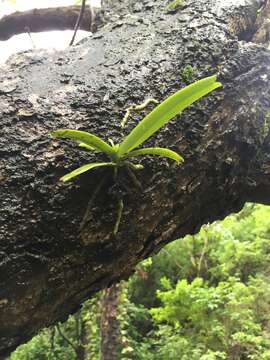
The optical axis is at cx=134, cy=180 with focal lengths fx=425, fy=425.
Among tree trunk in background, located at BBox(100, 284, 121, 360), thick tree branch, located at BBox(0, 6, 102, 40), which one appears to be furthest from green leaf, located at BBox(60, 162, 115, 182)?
tree trunk in background, located at BBox(100, 284, 121, 360)

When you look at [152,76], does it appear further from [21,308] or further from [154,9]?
[21,308]

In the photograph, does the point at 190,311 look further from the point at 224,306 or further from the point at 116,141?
the point at 116,141

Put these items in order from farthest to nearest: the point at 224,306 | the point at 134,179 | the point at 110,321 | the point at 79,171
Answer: the point at 224,306 → the point at 110,321 → the point at 134,179 → the point at 79,171

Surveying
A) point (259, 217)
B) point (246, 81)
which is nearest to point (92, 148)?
point (246, 81)

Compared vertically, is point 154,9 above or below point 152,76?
above

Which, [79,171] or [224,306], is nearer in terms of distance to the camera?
[79,171]

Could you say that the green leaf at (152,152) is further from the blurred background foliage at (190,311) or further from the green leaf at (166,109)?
the blurred background foliage at (190,311)

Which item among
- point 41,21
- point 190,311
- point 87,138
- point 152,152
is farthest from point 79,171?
point 190,311
